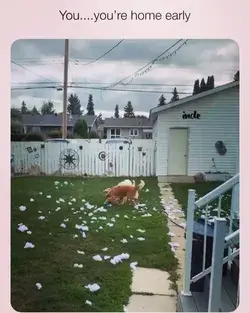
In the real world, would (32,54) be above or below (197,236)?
above

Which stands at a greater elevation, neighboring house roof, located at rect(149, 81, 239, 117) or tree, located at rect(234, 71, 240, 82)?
tree, located at rect(234, 71, 240, 82)

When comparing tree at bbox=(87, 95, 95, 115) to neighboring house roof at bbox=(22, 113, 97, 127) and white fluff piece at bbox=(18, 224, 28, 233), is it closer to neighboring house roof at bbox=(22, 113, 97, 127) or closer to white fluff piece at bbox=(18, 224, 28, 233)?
neighboring house roof at bbox=(22, 113, 97, 127)

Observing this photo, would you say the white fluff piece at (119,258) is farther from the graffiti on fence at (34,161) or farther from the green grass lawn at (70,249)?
the graffiti on fence at (34,161)

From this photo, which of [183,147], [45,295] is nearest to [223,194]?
[183,147]

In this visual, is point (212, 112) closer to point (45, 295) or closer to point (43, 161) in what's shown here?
point (43, 161)

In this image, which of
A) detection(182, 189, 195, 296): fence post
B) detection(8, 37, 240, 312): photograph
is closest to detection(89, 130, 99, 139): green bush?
detection(8, 37, 240, 312): photograph

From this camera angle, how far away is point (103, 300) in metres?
1.51

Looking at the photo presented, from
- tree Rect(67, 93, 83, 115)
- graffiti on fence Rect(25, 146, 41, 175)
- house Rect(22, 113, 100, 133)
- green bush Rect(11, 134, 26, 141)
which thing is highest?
tree Rect(67, 93, 83, 115)

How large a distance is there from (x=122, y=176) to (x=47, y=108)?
1.33 ft

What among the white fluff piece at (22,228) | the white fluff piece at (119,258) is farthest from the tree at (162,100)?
the white fluff piece at (22,228)

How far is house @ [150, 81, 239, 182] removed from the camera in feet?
4.93

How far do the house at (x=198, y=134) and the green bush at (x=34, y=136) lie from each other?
0.45 m

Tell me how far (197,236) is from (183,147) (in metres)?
0.36
